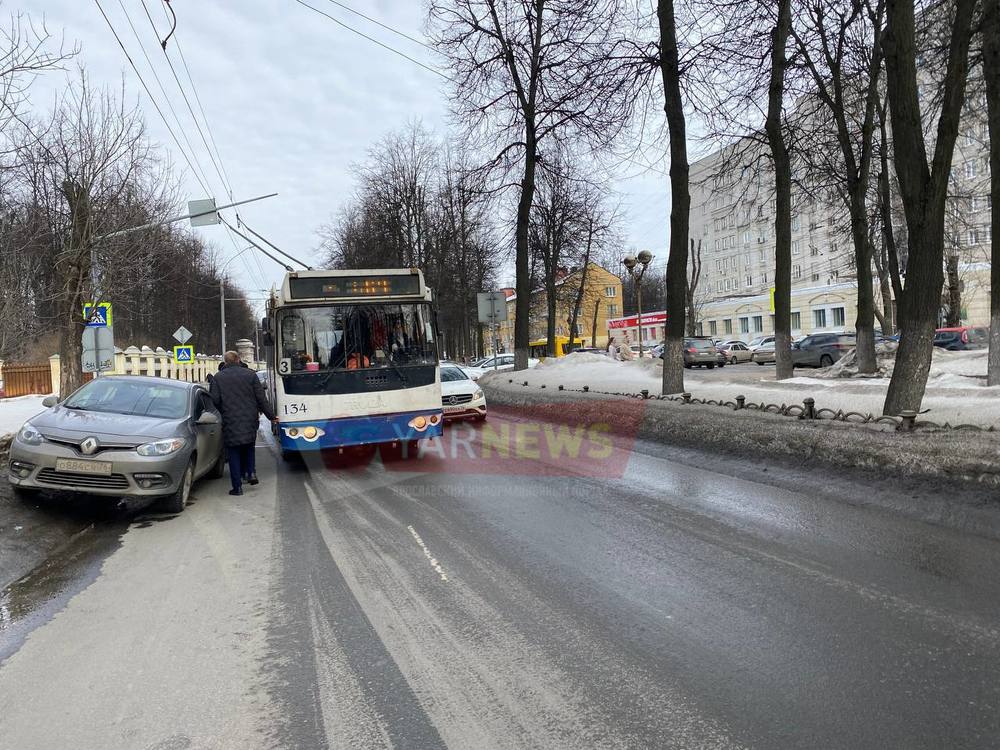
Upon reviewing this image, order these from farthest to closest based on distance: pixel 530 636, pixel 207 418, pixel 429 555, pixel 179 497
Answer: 1. pixel 207 418
2. pixel 179 497
3. pixel 429 555
4. pixel 530 636

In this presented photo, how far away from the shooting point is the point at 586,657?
355 centimetres

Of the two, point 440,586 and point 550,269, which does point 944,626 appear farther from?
point 550,269

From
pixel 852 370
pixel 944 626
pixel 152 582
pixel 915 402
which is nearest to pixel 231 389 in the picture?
pixel 152 582

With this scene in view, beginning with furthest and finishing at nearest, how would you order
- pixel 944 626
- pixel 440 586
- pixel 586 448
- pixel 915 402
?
1. pixel 586 448
2. pixel 915 402
3. pixel 440 586
4. pixel 944 626

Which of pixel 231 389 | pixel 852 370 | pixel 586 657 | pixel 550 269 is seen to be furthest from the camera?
pixel 550 269

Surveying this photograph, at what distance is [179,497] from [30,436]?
1.61 m

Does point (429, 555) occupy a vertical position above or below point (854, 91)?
below

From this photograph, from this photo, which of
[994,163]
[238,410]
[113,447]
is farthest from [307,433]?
[994,163]

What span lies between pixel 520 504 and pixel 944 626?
408cm

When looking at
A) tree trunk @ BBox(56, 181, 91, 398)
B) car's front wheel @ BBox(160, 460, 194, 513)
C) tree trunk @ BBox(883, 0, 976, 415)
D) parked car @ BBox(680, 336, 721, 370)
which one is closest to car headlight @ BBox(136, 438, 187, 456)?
car's front wheel @ BBox(160, 460, 194, 513)

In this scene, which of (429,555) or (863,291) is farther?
(863,291)

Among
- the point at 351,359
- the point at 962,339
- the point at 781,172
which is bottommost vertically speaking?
the point at 351,359

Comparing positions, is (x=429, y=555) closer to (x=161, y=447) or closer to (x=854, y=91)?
(x=161, y=447)

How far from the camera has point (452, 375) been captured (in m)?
17.7
